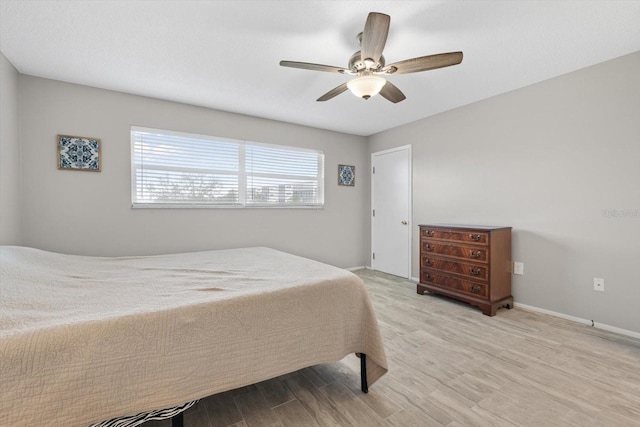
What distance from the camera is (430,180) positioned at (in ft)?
13.3

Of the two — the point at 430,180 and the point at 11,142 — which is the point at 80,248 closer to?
the point at 11,142

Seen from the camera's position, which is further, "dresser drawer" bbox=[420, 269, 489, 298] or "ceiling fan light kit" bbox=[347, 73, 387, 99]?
"dresser drawer" bbox=[420, 269, 489, 298]

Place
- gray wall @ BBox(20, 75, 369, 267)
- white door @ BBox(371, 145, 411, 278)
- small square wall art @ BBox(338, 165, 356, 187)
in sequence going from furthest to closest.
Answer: small square wall art @ BBox(338, 165, 356, 187) < white door @ BBox(371, 145, 411, 278) < gray wall @ BBox(20, 75, 369, 267)

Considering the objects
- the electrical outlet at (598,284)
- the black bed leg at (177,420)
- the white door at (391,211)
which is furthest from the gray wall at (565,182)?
the black bed leg at (177,420)

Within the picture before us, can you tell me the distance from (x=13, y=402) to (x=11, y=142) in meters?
2.68

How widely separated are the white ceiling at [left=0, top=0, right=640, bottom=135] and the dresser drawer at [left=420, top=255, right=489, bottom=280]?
1957 millimetres

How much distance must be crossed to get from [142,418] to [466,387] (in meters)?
1.78

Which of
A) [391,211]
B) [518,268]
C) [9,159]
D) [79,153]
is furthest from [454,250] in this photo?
[9,159]

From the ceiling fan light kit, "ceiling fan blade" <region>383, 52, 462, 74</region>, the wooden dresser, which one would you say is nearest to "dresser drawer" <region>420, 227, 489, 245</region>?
the wooden dresser

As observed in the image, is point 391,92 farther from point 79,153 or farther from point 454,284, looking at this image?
point 79,153

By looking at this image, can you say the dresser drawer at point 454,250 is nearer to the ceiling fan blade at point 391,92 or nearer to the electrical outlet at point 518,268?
the electrical outlet at point 518,268

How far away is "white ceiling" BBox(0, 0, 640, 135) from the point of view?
1800mm

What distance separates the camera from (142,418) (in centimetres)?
117

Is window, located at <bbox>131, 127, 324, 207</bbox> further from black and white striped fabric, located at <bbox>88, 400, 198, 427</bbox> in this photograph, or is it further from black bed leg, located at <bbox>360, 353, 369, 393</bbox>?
black bed leg, located at <bbox>360, 353, 369, 393</bbox>
